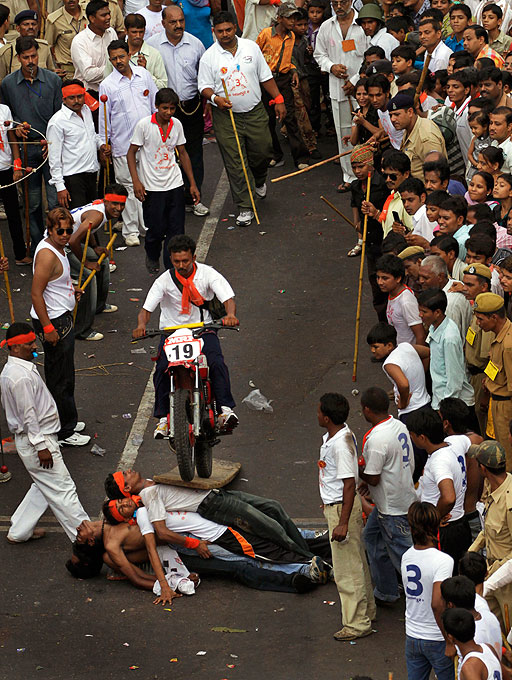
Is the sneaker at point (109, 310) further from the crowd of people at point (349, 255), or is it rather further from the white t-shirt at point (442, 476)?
the white t-shirt at point (442, 476)

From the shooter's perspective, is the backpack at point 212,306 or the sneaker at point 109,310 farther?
the sneaker at point 109,310

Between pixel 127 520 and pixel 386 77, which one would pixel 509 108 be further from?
pixel 127 520

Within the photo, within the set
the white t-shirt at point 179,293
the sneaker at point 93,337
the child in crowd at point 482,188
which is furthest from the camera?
the sneaker at point 93,337

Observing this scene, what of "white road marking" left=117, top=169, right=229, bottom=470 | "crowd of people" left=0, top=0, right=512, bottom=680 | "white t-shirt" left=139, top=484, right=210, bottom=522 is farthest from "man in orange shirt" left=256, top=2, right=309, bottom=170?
"white t-shirt" left=139, top=484, right=210, bottom=522

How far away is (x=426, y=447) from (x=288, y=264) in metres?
6.82

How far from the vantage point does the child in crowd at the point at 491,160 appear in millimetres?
10914

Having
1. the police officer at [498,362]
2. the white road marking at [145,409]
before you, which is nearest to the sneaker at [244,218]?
the white road marking at [145,409]

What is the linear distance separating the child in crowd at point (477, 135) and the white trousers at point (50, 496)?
16.4ft

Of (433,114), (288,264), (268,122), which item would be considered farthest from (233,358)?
(268,122)

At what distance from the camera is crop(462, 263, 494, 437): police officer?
915 centimetres

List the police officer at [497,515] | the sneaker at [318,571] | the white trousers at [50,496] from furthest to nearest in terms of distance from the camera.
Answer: the white trousers at [50,496] → the sneaker at [318,571] → the police officer at [497,515]

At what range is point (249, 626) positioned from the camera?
8.58 m

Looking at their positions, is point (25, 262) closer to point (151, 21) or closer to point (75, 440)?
point (151, 21)

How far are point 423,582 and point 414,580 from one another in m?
0.06
